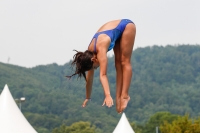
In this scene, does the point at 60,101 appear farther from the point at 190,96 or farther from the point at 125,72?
the point at 125,72

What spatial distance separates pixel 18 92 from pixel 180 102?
37.2 meters

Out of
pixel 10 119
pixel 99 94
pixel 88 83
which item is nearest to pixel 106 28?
pixel 88 83

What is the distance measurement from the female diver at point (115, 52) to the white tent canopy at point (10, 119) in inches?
472

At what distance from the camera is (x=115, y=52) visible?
11.6m

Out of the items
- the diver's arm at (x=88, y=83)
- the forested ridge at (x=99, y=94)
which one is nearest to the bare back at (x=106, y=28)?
the diver's arm at (x=88, y=83)

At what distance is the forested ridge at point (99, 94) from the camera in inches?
5094

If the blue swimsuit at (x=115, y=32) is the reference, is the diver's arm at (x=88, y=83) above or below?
below

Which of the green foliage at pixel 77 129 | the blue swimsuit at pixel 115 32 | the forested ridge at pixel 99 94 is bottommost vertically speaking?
the blue swimsuit at pixel 115 32

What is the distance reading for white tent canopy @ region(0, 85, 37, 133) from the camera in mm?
23453

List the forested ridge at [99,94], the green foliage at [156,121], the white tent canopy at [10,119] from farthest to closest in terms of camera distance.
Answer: the forested ridge at [99,94]
the green foliage at [156,121]
the white tent canopy at [10,119]

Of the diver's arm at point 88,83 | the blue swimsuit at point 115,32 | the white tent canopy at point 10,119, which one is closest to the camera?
the blue swimsuit at point 115,32

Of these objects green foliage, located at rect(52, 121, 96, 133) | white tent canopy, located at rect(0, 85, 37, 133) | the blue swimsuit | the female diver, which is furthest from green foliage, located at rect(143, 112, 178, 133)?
the blue swimsuit

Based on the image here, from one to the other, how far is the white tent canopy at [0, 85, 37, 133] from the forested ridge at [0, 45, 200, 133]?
8966cm

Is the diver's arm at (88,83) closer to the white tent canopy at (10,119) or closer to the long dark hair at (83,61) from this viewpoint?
the long dark hair at (83,61)
